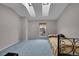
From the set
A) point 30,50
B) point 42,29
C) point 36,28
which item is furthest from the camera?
point 36,28

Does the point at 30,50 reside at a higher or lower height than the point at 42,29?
lower

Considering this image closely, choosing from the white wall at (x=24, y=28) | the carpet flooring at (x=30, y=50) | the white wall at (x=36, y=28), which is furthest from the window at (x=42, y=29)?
the white wall at (x=24, y=28)

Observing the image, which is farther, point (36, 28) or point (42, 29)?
point (36, 28)

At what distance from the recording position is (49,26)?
7965 mm

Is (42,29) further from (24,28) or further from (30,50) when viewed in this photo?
(30,50)

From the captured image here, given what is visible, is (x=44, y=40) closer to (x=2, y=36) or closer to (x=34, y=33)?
(x=34, y=33)

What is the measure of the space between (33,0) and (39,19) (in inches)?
283

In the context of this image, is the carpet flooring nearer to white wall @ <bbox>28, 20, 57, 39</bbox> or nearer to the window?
the window

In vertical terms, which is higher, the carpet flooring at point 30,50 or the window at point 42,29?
the window at point 42,29

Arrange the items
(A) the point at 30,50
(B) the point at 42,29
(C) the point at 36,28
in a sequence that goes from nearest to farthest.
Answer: (A) the point at 30,50
(B) the point at 42,29
(C) the point at 36,28

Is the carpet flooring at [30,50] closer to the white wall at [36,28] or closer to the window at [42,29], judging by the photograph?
the window at [42,29]

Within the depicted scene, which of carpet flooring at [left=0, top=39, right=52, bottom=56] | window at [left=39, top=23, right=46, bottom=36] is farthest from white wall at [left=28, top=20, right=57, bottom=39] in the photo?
carpet flooring at [left=0, top=39, right=52, bottom=56]

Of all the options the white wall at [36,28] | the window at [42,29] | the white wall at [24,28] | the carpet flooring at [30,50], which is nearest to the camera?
the carpet flooring at [30,50]

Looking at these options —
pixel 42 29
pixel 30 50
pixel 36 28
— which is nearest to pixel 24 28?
pixel 36 28
